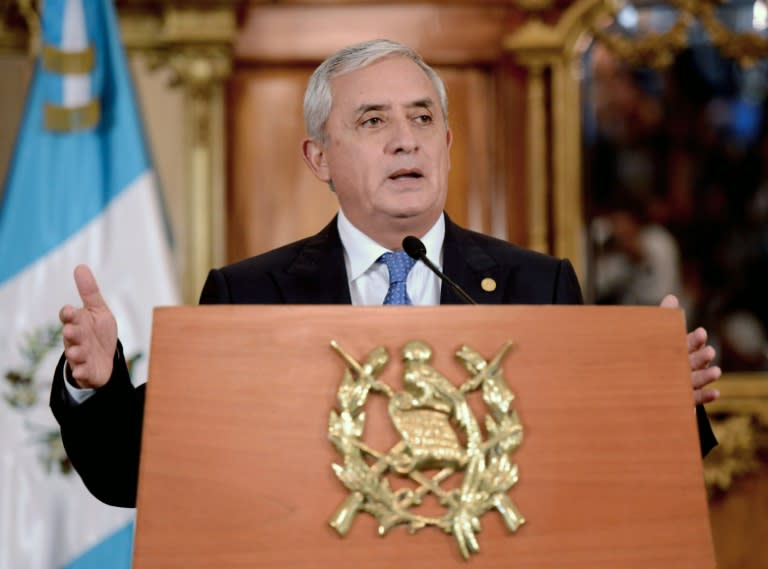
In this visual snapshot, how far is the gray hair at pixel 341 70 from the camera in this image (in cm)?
238

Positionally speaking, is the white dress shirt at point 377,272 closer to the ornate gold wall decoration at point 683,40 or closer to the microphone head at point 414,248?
the microphone head at point 414,248

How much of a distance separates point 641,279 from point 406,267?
2605 mm

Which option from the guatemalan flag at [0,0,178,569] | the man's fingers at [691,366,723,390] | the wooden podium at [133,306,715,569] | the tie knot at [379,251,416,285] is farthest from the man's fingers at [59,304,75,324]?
the guatemalan flag at [0,0,178,569]

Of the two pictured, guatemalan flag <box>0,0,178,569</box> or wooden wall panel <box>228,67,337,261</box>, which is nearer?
guatemalan flag <box>0,0,178,569</box>

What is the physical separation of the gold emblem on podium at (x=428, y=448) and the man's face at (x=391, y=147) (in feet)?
2.41

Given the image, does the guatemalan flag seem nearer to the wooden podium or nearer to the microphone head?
the microphone head

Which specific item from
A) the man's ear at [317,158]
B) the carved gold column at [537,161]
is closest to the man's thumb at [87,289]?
the man's ear at [317,158]

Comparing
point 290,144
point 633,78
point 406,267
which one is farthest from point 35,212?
point 633,78

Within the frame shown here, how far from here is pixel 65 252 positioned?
3.89 metres

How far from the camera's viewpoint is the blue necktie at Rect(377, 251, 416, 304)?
2.24 meters

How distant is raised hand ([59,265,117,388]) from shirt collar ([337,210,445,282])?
0.61m

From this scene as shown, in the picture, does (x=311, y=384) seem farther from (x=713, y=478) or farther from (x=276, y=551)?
(x=713, y=478)

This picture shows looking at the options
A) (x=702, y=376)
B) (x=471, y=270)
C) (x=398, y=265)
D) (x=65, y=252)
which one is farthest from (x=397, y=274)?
(x=65, y=252)

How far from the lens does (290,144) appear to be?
15.2 feet
